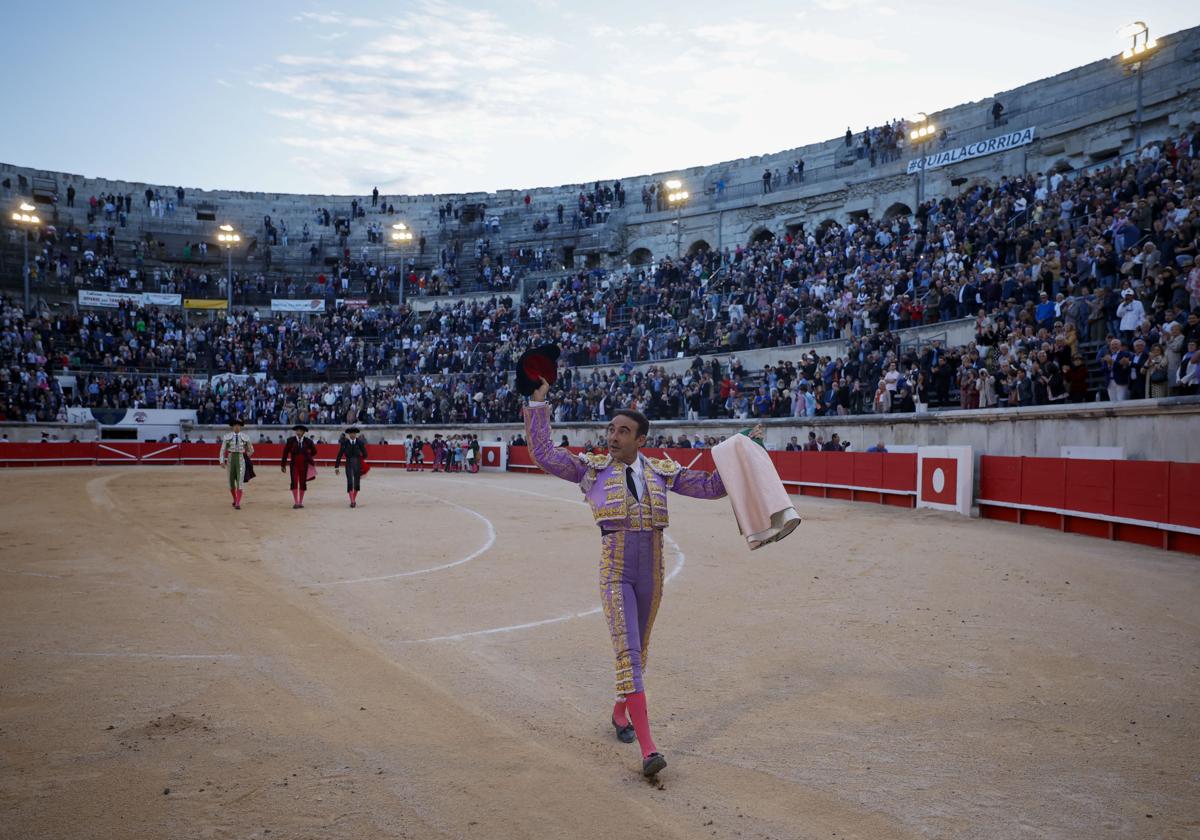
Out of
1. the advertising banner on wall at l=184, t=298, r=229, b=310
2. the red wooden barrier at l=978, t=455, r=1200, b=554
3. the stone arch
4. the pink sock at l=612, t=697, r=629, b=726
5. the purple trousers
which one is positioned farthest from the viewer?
the advertising banner on wall at l=184, t=298, r=229, b=310

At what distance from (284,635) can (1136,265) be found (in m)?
16.1

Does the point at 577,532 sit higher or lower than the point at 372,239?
lower

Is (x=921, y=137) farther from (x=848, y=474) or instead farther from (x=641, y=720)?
(x=641, y=720)

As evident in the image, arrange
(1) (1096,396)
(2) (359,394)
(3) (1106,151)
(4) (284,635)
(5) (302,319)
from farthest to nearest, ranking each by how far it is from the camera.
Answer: (5) (302,319) < (2) (359,394) < (3) (1106,151) < (1) (1096,396) < (4) (284,635)

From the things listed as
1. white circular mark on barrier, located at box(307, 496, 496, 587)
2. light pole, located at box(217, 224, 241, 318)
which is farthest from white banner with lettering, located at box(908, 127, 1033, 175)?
light pole, located at box(217, 224, 241, 318)

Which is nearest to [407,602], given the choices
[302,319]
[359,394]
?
[359,394]

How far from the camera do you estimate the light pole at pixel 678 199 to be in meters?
43.1

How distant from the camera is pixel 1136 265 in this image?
53.1ft

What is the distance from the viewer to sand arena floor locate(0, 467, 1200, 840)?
158 inches

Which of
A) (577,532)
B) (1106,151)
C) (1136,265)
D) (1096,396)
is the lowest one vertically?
(577,532)

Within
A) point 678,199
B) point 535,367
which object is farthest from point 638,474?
point 678,199

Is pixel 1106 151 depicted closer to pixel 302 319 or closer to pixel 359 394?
pixel 359 394

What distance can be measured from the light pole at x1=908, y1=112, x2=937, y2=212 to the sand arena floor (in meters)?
24.6

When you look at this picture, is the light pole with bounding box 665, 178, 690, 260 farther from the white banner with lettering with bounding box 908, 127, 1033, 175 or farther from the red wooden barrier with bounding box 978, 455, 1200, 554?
the red wooden barrier with bounding box 978, 455, 1200, 554
